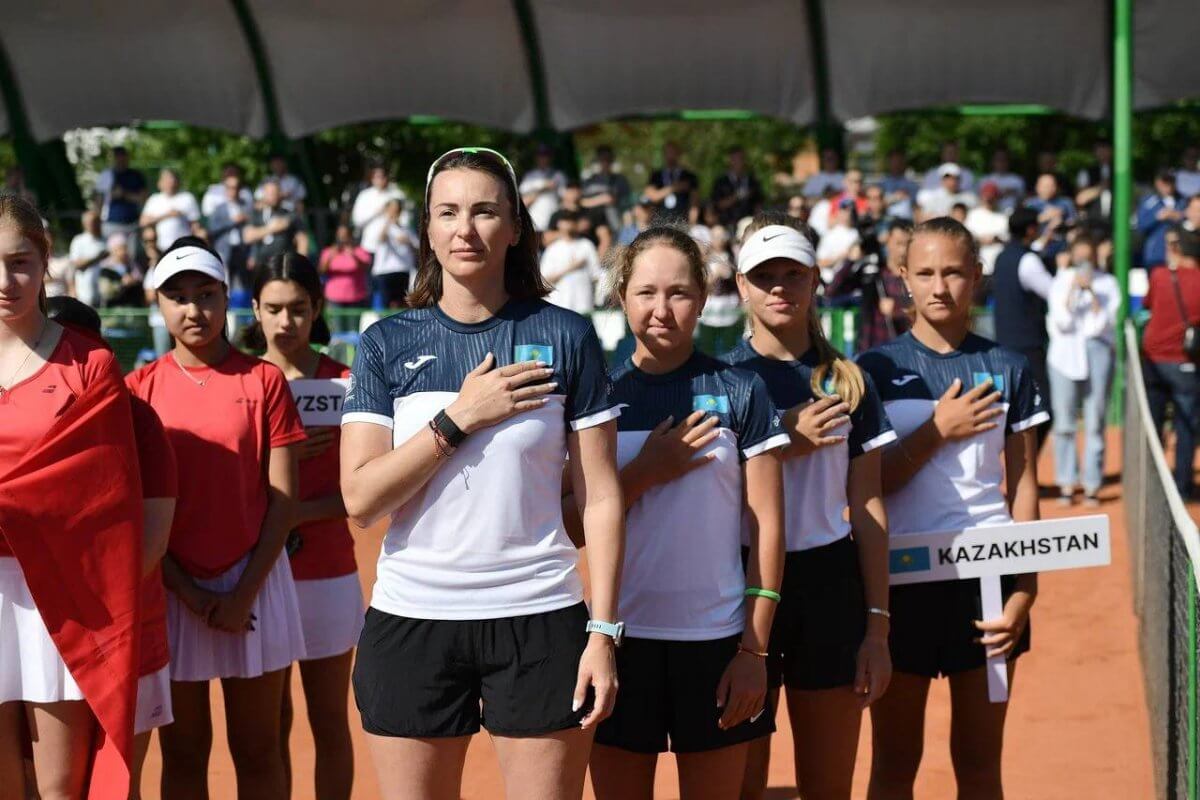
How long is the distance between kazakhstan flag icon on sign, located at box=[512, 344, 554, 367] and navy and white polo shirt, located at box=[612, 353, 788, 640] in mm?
537

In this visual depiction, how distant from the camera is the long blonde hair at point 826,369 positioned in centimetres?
440

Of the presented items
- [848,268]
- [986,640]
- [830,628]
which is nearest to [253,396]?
[830,628]

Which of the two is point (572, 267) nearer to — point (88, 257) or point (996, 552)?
point (88, 257)

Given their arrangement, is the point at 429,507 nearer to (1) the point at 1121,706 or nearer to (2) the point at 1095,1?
(1) the point at 1121,706

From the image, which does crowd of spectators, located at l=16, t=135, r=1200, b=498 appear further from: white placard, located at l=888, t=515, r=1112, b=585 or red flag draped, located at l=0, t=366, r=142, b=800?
red flag draped, located at l=0, t=366, r=142, b=800

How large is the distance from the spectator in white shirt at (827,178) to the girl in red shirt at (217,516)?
48.2 ft

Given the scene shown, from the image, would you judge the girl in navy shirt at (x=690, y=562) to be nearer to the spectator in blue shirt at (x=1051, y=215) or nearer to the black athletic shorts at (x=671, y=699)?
the black athletic shorts at (x=671, y=699)

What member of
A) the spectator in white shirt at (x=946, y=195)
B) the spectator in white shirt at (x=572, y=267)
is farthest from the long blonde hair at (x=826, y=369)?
the spectator in white shirt at (x=946, y=195)

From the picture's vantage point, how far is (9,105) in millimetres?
21672

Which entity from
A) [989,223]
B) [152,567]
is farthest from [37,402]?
[989,223]

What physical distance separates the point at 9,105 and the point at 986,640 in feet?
65.4

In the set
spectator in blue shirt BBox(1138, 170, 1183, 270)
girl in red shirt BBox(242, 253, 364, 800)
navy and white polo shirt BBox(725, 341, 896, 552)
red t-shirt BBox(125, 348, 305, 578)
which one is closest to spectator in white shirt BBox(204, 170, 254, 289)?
spectator in blue shirt BBox(1138, 170, 1183, 270)

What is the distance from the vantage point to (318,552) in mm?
5285

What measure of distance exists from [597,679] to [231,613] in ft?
5.24
